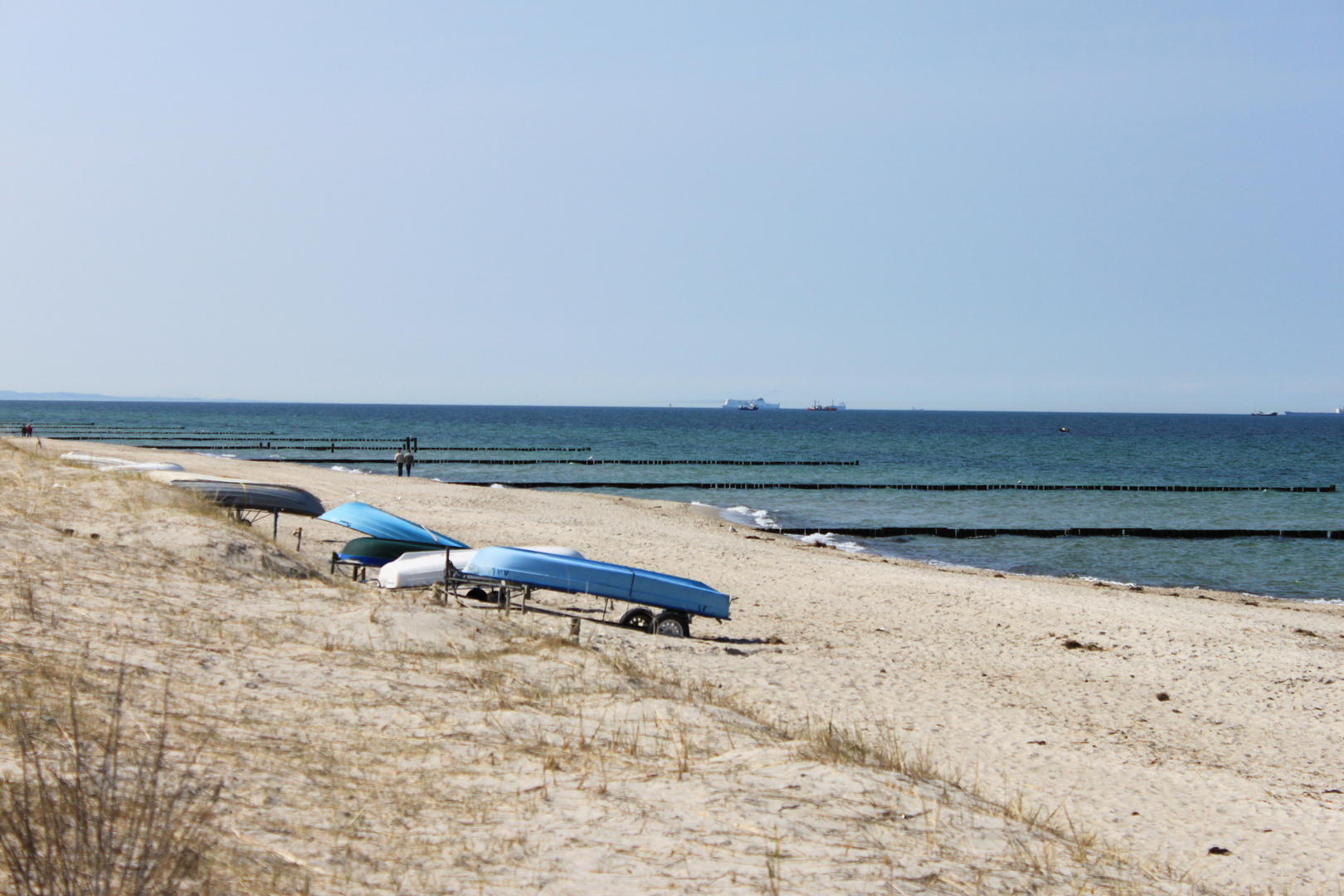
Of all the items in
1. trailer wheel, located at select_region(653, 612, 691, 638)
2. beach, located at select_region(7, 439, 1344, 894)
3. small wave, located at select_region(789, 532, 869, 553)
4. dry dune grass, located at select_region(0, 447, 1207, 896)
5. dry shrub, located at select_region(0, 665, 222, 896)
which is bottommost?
small wave, located at select_region(789, 532, 869, 553)

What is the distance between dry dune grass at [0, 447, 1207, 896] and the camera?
4.08 metres

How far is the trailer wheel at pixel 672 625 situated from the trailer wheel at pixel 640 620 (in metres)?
0.12

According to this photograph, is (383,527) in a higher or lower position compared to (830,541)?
higher

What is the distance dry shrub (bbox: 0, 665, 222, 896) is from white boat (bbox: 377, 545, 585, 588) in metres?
7.96

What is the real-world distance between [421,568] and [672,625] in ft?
12.4

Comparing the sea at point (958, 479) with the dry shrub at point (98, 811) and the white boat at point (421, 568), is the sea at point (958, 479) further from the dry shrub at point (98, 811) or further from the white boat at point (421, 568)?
the dry shrub at point (98, 811)

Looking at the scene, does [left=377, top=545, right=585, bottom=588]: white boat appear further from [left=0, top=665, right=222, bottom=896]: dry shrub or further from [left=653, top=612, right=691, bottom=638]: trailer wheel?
[left=0, top=665, right=222, bottom=896]: dry shrub

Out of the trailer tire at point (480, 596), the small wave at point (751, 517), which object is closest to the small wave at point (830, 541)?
the small wave at point (751, 517)

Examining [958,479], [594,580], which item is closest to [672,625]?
[594,580]

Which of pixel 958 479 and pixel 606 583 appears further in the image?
pixel 958 479

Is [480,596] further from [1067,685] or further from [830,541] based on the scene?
[830,541]

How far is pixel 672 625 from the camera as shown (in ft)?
41.5

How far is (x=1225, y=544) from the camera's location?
29250 mm

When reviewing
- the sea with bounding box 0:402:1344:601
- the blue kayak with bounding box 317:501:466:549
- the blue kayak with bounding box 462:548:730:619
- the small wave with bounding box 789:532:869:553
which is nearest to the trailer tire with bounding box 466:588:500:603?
the blue kayak with bounding box 462:548:730:619
